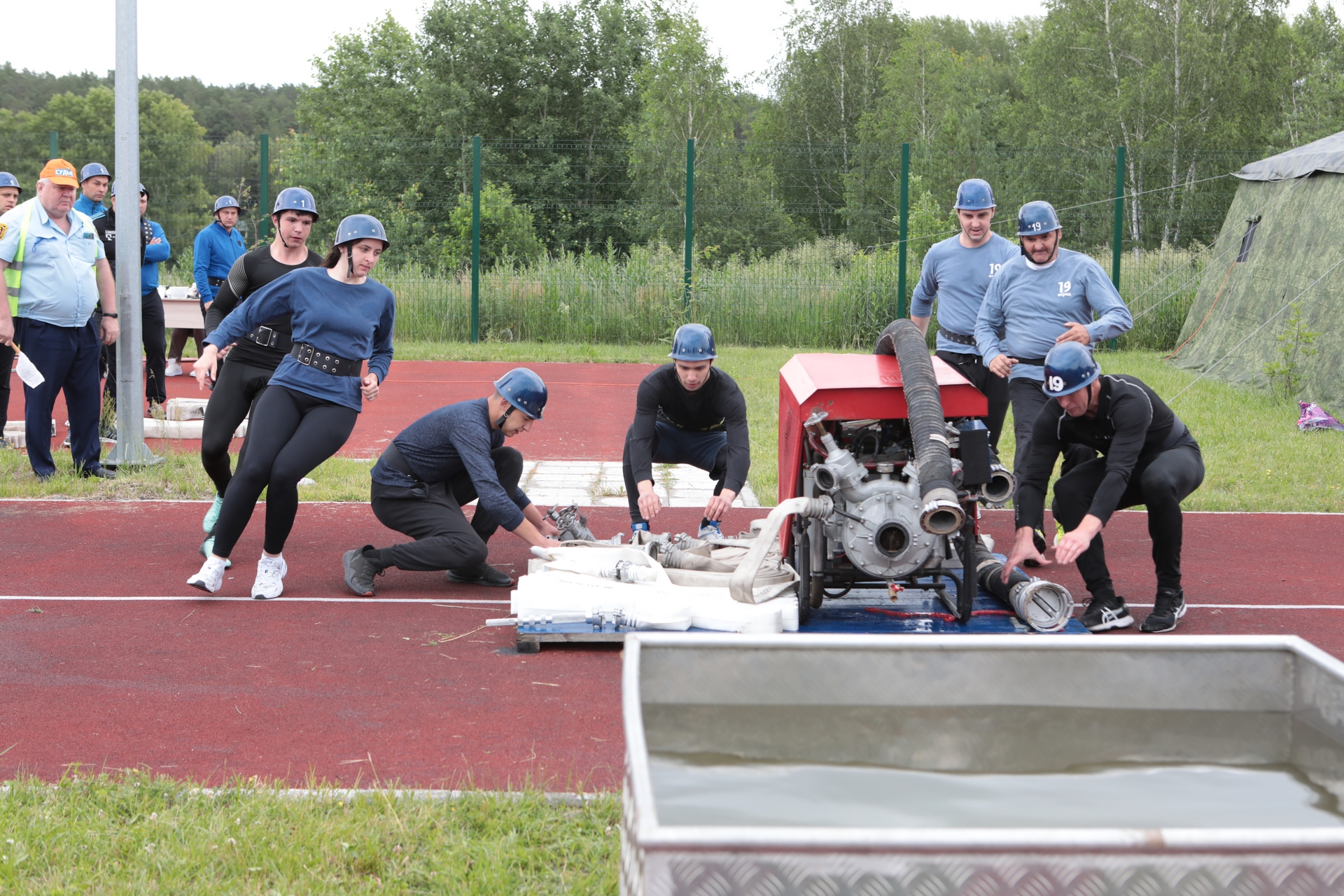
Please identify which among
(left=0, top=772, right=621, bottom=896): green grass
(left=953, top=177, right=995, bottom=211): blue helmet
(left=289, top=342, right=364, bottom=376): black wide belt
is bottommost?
(left=0, top=772, right=621, bottom=896): green grass

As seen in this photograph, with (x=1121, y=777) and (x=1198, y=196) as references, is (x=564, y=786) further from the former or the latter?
(x=1198, y=196)

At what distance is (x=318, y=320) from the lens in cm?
636

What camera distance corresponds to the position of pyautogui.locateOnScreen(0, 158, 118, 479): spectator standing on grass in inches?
343

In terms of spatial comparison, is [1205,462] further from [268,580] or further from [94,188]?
[94,188]

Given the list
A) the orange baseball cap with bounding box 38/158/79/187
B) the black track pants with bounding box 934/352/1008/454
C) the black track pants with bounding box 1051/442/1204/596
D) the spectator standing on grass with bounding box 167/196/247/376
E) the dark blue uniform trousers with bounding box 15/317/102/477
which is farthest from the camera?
the spectator standing on grass with bounding box 167/196/247/376

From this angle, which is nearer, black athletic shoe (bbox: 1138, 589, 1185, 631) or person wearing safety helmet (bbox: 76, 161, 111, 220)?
black athletic shoe (bbox: 1138, 589, 1185, 631)

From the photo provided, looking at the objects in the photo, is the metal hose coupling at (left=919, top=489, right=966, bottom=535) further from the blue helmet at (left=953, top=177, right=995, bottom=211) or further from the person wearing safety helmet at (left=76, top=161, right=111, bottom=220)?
the person wearing safety helmet at (left=76, top=161, right=111, bottom=220)

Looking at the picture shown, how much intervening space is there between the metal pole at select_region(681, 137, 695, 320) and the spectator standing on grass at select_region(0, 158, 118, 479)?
11.4 m

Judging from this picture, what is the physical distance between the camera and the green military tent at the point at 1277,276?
13.8m

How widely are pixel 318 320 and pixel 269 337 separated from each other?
0.69 meters

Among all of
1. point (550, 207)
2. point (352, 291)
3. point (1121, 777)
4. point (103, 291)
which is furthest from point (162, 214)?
point (1121, 777)

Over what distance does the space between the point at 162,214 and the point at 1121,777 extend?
28571 millimetres

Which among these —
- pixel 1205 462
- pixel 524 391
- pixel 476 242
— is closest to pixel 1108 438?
pixel 524 391

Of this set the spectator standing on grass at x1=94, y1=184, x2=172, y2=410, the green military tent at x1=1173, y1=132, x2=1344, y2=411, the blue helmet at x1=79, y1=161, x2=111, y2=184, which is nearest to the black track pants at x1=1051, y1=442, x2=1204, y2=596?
the green military tent at x1=1173, y1=132, x2=1344, y2=411
